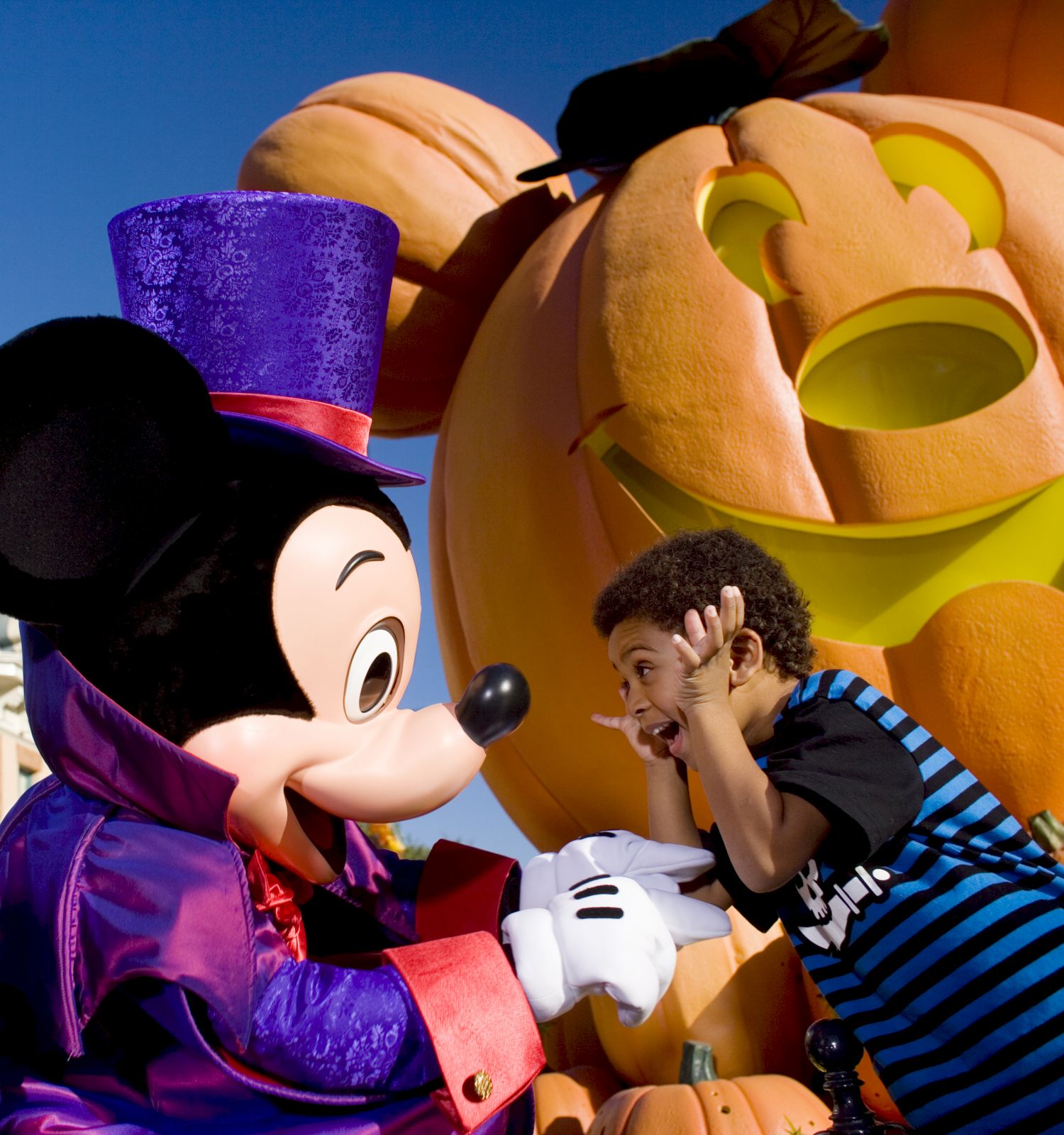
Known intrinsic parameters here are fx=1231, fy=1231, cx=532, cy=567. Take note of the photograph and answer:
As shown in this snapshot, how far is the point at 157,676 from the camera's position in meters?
1.23

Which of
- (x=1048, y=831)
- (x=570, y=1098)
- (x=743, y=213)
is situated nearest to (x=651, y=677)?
(x=1048, y=831)

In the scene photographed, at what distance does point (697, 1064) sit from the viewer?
1.97 meters

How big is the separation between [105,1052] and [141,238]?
864mm

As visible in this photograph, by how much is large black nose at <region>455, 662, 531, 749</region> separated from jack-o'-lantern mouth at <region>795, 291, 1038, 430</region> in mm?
997

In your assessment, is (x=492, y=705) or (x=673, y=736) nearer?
(x=492, y=705)

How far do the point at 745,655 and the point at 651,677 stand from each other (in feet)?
0.36

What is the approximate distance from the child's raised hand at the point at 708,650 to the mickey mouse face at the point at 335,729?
247mm

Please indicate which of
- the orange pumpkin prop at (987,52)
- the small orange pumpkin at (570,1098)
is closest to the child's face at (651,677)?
the small orange pumpkin at (570,1098)

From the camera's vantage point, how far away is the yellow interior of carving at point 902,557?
78.8 inches

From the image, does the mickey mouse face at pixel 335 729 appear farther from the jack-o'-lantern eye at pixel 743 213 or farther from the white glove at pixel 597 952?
the jack-o'-lantern eye at pixel 743 213

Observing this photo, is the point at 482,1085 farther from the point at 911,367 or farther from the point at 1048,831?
the point at 911,367

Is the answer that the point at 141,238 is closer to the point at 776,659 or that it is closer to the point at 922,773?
the point at 776,659

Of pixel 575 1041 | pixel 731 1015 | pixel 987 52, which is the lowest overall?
pixel 575 1041

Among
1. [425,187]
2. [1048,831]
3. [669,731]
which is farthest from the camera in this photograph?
[425,187]
